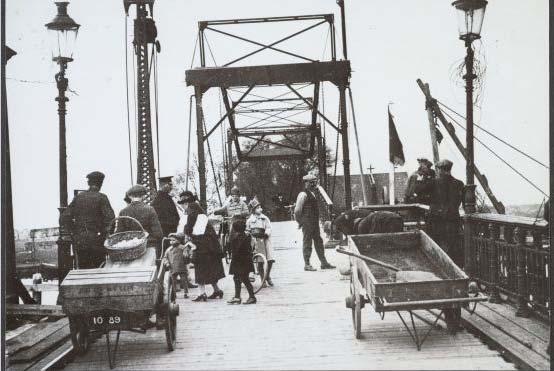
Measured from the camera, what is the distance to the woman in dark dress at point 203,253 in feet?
30.7

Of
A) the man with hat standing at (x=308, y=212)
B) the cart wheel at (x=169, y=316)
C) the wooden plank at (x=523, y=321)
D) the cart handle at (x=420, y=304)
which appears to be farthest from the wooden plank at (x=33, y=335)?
the wooden plank at (x=523, y=321)

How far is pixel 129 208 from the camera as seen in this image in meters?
7.54

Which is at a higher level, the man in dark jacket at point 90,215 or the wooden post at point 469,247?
the man in dark jacket at point 90,215

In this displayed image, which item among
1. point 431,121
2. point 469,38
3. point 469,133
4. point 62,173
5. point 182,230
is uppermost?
point 469,38

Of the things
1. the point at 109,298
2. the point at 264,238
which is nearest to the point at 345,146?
the point at 264,238

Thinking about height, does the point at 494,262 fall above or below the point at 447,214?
below

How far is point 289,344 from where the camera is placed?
6324mm

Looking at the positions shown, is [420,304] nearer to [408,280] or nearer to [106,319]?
[408,280]

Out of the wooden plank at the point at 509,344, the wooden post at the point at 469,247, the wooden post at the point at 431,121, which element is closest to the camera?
the wooden plank at the point at 509,344

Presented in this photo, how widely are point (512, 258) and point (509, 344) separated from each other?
1.61 m

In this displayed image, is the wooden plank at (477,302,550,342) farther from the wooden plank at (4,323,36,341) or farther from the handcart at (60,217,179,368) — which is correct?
the wooden plank at (4,323,36,341)

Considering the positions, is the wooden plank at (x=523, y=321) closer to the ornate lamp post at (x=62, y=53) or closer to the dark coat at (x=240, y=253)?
the dark coat at (x=240, y=253)

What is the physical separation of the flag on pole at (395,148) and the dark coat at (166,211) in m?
3.67

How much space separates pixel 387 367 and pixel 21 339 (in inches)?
178
